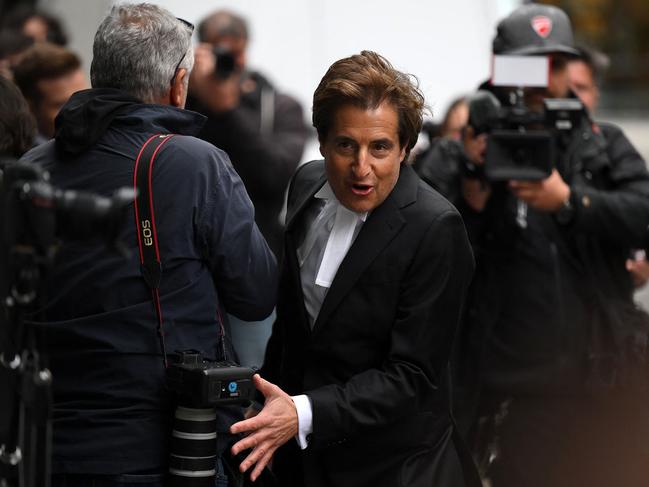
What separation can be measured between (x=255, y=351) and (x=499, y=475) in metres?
1.03

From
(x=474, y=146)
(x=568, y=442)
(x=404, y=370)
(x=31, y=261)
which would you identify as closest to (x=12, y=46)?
(x=474, y=146)

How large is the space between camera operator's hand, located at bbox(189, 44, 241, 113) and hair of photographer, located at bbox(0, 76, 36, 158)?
5.91 feet

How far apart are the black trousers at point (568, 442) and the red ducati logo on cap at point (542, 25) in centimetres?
138

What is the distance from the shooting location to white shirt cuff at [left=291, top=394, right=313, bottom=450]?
3250mm

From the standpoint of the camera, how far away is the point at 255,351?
15.7ft

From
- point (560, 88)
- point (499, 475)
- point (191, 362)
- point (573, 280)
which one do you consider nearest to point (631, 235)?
point (573, 280)

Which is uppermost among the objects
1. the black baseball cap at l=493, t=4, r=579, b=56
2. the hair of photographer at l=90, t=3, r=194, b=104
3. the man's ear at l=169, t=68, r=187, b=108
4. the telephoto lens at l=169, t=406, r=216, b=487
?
the hair of photographer at l=90, t=3, r=194, b=104

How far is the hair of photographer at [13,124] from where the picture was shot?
3656 mm

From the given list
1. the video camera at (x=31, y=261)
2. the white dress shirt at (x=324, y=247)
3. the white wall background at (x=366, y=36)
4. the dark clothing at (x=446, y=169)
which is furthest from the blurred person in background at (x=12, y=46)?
the video camera at (x=31, y=261)

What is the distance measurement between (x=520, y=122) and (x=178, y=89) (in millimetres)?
1531

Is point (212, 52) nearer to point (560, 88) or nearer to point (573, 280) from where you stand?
point (560, 88)

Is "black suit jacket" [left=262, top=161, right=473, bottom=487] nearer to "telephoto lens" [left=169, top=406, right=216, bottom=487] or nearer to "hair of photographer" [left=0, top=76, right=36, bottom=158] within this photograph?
"telephoto lens" [left=169, top=406, right=216, bottom=487]

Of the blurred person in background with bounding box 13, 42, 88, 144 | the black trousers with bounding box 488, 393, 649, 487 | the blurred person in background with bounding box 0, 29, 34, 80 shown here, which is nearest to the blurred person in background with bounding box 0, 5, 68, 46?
the blurred person in background with bounding box 0, 29, 34, 80

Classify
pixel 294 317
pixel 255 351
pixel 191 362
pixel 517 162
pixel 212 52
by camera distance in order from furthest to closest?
1. pixel 212 52
2. pixel 255 351
3. pixel 517 162
4. pixel 294 317
5. pixel 191 362
